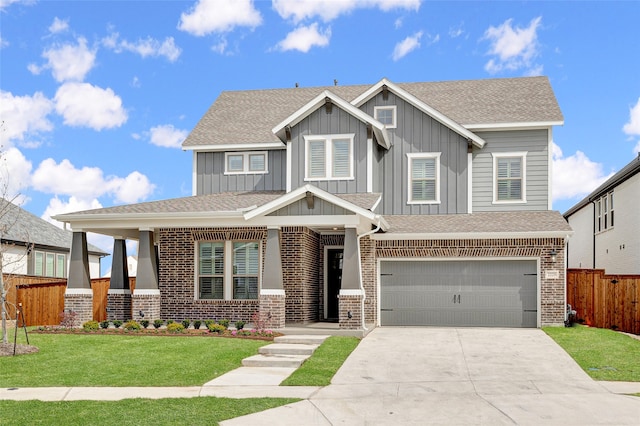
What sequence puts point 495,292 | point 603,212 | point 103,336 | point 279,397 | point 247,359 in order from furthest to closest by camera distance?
point 603,212 → point 495,292 → point 103,336 → point 247,359 → point 279,397

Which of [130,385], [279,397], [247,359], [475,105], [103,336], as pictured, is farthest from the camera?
[475,105]

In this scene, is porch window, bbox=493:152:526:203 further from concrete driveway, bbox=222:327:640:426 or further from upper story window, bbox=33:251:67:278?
upper story window, bbox=33:251:67:278

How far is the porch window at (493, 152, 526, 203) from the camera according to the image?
2350 cm

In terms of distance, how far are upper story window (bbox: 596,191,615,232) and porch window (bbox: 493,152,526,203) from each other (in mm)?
9895

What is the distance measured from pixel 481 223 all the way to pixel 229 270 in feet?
26.1

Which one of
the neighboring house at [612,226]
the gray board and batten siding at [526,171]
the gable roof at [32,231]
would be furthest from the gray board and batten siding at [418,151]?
the gable roof at [32,231]

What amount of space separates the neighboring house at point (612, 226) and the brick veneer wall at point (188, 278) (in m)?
14.9

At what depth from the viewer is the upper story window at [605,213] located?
31.7m

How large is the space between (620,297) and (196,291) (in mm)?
13447

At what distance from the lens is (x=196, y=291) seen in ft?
72.5

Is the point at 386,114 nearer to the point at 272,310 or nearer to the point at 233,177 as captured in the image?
the point at 233,177

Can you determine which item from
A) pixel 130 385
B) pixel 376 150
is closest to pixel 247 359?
pixel 130 385

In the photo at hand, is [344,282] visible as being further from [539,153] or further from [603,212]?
[603,212]

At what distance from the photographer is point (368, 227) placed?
69.1 ft
